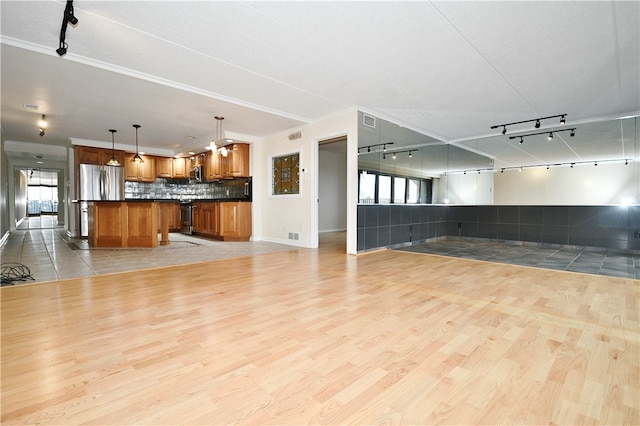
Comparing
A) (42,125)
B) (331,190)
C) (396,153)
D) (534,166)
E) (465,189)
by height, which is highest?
(42,125)

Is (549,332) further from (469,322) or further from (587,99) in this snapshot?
(587,99)

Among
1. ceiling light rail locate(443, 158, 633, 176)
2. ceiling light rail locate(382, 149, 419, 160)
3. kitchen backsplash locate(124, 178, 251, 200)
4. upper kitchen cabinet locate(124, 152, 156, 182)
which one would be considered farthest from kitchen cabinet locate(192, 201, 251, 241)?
ceiling light rail locate(443, 158, 633, 176)

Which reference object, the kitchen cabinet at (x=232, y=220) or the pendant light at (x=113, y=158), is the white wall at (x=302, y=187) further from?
the pendant light at (x=113, y=158)

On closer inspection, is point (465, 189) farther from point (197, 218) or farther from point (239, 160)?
point (197, 218)

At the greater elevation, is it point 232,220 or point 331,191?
point 331,191

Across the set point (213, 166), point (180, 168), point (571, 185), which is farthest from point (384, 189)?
point (180, 168)

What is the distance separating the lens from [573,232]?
6.19m

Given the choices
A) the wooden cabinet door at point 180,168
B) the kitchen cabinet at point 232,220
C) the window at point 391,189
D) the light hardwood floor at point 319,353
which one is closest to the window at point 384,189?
the window at point 391,189

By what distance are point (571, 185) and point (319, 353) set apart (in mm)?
6732

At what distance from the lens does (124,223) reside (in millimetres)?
5859

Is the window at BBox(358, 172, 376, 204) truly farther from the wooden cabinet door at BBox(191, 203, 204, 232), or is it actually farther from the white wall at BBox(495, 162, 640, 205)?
the wooden cabinet door at BBox(191, 203, 204, 232)

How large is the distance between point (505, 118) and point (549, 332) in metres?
4.93

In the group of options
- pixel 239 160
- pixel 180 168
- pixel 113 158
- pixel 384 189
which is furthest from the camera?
pixel 180 168

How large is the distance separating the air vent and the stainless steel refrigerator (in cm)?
696
